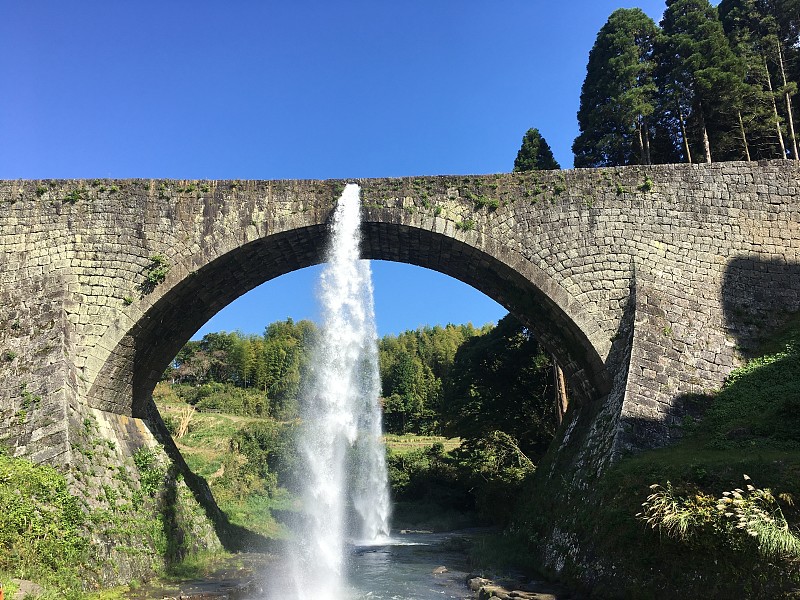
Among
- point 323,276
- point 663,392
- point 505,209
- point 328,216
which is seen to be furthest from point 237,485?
point 663,392

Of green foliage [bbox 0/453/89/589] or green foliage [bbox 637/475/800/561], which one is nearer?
green foliage [bbox 637/475/800/561]

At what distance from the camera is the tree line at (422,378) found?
25.0 meters

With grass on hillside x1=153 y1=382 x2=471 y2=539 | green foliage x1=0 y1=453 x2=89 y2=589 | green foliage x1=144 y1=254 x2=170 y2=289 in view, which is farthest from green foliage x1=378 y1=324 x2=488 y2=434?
green foliage x1=0 y1=453 x2=89 y2=589

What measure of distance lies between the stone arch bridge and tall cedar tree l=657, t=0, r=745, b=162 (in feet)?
40.5

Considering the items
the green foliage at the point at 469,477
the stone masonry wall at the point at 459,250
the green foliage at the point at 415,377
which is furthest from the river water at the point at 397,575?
the green foliage at the point at 415,377

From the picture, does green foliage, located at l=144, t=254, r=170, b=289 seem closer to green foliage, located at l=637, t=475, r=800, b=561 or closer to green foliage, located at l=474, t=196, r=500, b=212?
green foliage, located at l=474, t=196, r=500, b=212

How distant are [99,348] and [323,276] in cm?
570

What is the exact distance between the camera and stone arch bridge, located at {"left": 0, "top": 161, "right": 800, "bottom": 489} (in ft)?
43.1

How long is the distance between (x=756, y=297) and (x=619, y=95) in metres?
16.8

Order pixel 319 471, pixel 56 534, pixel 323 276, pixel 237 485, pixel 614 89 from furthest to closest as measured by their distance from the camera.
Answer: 1. pixel 614 89
2. pixel 237 485
3. pixel 319 471
4. pixel 323 276
5. pixel 56 534

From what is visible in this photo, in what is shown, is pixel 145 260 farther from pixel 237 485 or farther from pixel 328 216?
pixel 237 485

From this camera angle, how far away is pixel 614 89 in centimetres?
2728

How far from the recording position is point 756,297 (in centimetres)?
1320

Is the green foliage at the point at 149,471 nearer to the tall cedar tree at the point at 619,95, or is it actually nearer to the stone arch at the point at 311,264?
the stone arch at the point at 311,264
